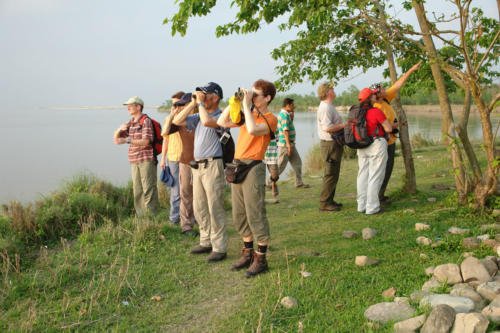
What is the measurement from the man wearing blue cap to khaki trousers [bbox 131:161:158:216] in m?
1.68

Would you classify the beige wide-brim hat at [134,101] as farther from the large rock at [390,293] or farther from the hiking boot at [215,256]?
the large rock at [390,293]

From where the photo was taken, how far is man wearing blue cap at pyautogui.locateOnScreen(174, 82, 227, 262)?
4.28 metres

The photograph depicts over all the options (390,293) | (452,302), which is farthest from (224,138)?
(452,302)

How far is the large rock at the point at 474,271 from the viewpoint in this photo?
3.13m

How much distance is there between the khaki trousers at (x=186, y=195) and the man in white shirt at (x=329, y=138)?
2.24 metres

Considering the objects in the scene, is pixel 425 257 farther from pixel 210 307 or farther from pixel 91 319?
pixel 91 319

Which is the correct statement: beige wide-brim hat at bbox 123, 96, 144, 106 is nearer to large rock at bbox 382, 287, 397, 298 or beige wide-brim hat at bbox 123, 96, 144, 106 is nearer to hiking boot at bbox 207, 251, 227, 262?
hiking boot at bbox 207, 251, 227, 262

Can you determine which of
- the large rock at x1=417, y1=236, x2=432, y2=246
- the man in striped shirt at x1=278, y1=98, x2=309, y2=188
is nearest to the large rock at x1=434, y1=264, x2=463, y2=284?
the large rock at x1=417, y1=236, x2=432, y2=246

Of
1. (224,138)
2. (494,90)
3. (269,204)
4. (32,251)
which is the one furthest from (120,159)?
(494,90)

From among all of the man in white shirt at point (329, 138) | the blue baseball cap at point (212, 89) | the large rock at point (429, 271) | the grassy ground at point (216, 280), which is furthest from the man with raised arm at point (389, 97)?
the large rock at point (429, 271)

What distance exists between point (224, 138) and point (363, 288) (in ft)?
6.78

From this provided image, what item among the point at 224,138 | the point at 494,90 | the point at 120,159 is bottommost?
the point at 120,159

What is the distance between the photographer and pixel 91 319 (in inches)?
126

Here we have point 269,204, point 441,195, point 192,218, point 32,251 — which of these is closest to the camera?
point 32,251
